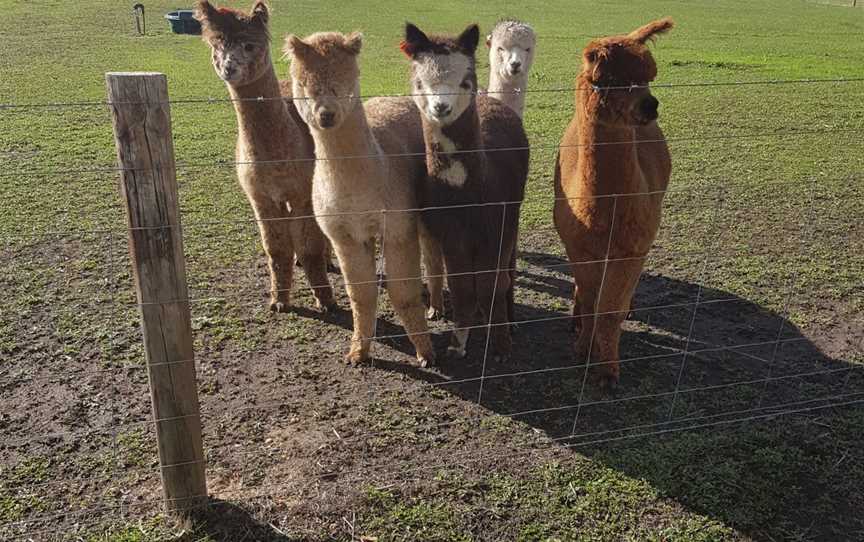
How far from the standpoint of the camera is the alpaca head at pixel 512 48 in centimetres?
583

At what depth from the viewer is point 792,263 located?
553 centimetres

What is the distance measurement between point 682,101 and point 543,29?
33.7 ft

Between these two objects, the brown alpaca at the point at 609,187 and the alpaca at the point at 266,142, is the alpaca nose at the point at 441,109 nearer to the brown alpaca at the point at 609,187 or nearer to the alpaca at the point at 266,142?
the brown alpaca at the point at 609,187

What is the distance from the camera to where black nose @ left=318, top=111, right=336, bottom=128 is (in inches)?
141

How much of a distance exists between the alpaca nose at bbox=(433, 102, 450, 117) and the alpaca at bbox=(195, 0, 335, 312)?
47.1 inches

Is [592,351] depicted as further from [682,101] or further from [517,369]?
[682,101]

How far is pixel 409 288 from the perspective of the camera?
13.4 ft

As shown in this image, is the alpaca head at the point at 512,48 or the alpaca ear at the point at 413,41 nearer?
the alpaca ear at the point at 413,41

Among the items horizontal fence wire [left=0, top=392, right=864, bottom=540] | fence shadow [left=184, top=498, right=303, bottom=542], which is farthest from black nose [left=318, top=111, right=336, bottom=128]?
fence shadow [left=184, top=498, right=303, bottom=542]

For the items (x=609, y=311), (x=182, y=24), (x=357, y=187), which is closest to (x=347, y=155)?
(x=357, y=187)

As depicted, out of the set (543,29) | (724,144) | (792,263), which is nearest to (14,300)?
(792,263)

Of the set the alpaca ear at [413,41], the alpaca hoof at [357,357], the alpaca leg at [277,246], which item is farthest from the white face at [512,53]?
the alpaca hoof at [357,357]

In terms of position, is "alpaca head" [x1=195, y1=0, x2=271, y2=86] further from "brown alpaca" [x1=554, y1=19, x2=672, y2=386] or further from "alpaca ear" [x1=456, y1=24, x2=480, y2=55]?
"brown alpaca" [x1=554, y1=19, x2=672, y2=386]

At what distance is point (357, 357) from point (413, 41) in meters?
1.80
